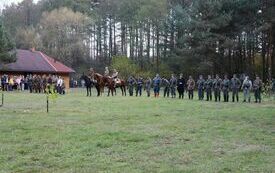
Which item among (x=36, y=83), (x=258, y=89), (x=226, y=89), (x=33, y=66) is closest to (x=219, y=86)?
(x=226, y=89)

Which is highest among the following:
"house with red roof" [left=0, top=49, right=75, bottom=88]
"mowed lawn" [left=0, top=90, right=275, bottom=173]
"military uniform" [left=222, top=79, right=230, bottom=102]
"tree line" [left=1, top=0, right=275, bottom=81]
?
"tree line" [left=1, top=0, right=275, bottom=81]

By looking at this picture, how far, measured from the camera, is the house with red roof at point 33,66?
5438 cm

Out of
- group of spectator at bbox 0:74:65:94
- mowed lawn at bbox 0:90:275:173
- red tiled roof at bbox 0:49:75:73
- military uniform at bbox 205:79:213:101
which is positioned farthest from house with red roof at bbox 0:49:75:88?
mowed lawn at bbox 0:90:275:173

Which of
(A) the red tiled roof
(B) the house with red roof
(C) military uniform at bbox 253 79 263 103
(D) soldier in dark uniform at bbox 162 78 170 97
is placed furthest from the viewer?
(A) the red tiled roof

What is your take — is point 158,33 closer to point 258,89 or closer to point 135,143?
point 258,89

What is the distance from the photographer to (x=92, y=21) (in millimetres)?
69000

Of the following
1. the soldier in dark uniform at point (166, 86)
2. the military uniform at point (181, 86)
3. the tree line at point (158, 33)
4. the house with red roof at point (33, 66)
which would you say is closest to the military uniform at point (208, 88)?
the military uniform at point (181, 86)

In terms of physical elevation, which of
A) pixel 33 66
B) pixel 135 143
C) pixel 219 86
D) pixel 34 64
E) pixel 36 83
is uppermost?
pixel 34 64

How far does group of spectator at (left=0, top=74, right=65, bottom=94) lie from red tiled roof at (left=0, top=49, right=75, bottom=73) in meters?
6.58

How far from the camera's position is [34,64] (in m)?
57.1

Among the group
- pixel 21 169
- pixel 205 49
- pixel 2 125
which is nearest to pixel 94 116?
pixel 2 125

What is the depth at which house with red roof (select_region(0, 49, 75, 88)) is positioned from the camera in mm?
54375

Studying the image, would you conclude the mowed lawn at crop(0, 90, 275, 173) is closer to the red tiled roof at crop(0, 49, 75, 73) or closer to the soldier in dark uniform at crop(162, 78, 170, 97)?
the soldier in dark uniform at crop(162, 78, 170, 97)

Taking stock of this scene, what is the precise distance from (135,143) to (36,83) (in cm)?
3111
